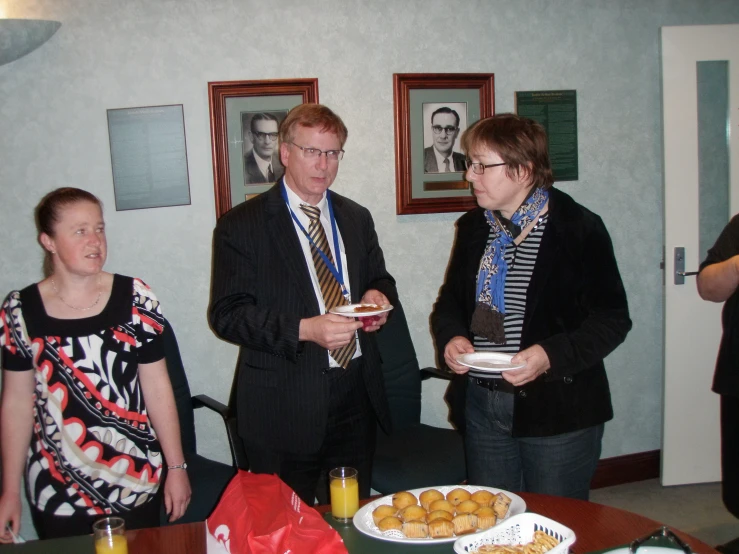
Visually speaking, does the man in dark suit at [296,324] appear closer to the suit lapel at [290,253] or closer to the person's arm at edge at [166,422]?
the suit lapel at [290,253]

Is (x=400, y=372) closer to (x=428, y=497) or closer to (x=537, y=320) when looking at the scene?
(x=537, y=320)

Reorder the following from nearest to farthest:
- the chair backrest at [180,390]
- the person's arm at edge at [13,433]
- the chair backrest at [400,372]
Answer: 1. the person's arm at edge at [13,433]
2. the chair backrest at [180,390]
3. the chair backrest at [400,372]

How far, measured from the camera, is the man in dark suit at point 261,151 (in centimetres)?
301

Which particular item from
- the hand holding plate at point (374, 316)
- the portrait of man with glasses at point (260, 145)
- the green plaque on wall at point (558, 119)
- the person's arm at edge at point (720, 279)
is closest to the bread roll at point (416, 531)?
the hand holding plate at point (374, 316)

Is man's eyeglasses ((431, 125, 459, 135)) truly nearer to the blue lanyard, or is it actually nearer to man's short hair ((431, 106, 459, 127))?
man's short hair ((431, 106, 459, 127))

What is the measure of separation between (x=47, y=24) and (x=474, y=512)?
8.11ft

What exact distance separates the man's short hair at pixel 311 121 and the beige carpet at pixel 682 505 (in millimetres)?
2286

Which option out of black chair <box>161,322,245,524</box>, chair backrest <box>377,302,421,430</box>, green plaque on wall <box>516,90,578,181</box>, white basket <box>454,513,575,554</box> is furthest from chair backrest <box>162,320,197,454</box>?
green plaque on wall <box>516,90,578,181</box>

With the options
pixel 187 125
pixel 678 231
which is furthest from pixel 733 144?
pixel 187 125

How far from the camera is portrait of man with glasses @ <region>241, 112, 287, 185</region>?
3004mm

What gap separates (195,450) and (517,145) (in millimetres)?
1914

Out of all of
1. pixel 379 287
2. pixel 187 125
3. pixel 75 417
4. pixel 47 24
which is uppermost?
pixel 47 24

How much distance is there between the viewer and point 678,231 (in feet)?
11.2

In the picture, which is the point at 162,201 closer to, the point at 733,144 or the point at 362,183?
the point at 362,183
